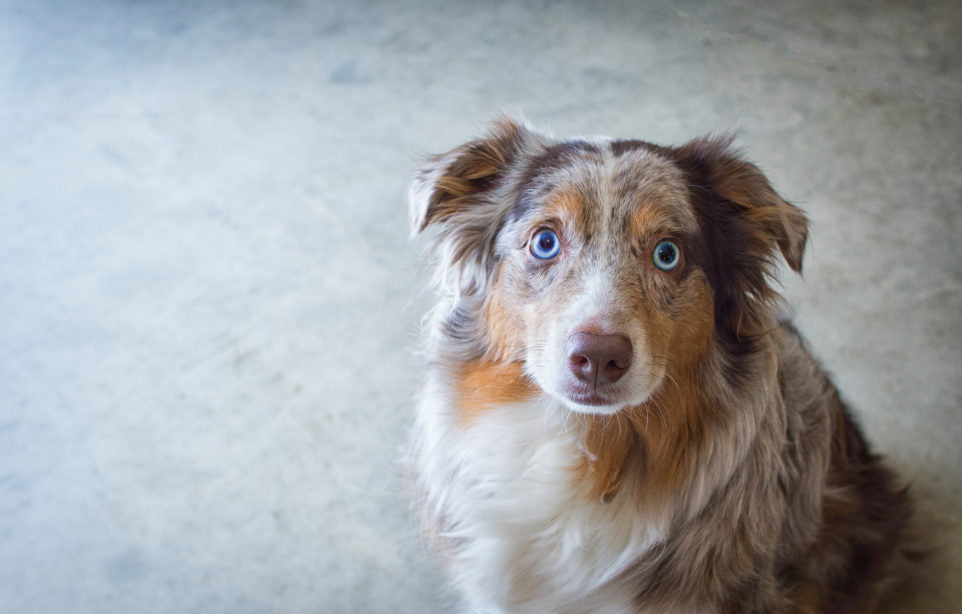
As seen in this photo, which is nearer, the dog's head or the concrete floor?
the dog's head

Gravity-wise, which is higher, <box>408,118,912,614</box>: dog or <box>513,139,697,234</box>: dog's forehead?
<box>513,139,697,234</box>: dog's forehead

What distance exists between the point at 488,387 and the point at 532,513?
32 centimetres

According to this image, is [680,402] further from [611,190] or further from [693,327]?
[611,190]

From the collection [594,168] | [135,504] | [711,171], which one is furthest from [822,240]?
[135,504]

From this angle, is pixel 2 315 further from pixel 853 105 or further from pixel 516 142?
pixel 853 105

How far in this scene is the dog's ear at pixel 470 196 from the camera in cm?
218

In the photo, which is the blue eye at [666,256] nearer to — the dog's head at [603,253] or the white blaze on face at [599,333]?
the dog's head at [603,253]

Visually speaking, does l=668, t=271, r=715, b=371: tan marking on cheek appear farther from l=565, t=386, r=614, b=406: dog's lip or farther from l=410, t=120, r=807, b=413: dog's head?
l=565, t=386, r=614, b=406: dog's lip

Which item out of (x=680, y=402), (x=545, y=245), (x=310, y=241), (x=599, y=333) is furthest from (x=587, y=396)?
(x=310, y=241)

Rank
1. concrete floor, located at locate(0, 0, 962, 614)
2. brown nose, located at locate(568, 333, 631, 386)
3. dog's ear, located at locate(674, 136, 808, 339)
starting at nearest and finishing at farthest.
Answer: brown nose, located at locate(568, 333, 631, 386)
dog's ear, located at locate(674, 136, 808, 339)
concrete floor, located at locate(0, 0, 962, 614)

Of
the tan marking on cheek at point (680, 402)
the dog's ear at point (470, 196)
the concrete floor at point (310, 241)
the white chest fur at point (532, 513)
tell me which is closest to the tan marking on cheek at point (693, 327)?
the tan marking on cheek at point (680, 402)

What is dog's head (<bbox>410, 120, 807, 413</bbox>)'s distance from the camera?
1.89 meters

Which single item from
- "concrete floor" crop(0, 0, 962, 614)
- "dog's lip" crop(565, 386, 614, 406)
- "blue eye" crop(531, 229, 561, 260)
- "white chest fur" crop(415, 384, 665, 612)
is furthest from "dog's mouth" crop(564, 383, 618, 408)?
"concrete floor" crop(0, 0, 962, 614)

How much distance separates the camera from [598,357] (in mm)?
1837
